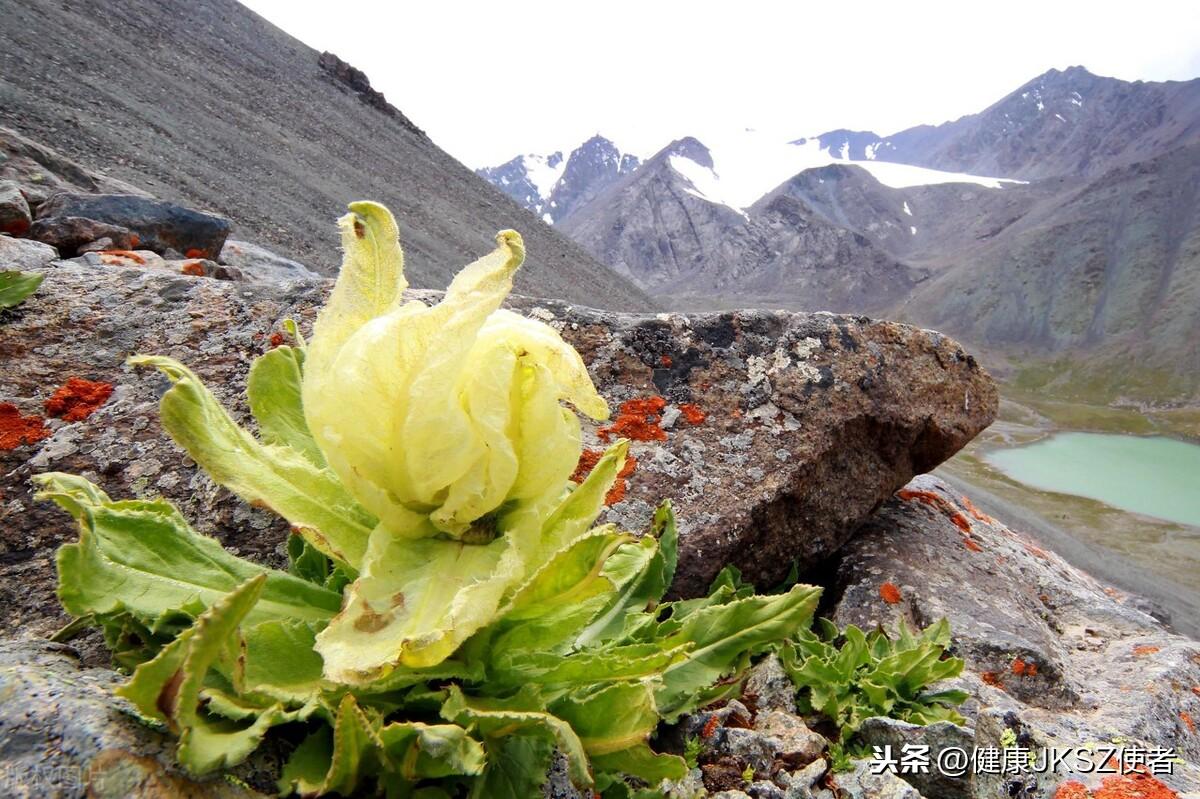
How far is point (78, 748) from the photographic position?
1.60 meters

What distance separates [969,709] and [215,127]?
4810 cm

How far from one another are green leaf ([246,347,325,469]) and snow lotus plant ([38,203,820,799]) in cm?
25

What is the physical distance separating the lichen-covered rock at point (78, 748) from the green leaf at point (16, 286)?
2.82 meters

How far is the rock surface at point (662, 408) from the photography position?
3393 millimetres

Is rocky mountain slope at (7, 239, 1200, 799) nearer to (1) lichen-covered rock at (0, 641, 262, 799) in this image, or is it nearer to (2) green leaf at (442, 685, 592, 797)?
(1) lichen-covered rock at (0, 641, 262, 799)

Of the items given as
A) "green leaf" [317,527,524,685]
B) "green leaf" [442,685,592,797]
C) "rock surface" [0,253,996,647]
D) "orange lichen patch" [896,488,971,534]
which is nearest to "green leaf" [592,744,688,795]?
"green leaf" [442,685,592,797]

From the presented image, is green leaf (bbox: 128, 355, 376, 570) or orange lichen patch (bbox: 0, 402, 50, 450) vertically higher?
green leaf (bbox: 128, 355, 376, 570)

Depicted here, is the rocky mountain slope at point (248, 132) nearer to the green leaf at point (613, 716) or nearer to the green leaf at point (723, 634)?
the green leaf at point (723, 634)

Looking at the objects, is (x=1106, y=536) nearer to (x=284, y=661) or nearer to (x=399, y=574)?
(x=399, y=574)

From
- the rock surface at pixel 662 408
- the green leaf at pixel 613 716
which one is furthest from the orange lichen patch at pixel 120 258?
the green leaf at pixel 613 716

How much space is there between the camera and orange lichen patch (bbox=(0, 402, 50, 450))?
3358 millimetres

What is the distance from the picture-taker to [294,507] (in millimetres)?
2074

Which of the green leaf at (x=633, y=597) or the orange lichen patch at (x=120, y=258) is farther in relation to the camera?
the orange lichen patch at (x=120, y=258)

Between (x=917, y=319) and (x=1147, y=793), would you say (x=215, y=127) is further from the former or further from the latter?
(x=917, y=319)
